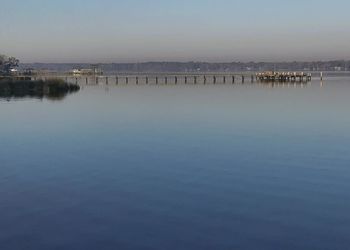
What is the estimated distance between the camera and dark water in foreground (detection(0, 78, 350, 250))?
40.5ft

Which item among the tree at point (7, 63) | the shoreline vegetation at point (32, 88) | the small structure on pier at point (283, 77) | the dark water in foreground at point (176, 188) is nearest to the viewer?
the dark water in foreground at point (176, 188)

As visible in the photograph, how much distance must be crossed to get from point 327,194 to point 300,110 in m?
33.8

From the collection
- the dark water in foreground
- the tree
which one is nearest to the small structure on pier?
the tree

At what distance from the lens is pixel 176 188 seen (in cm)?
1720

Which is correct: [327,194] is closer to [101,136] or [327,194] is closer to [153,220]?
[153,220]

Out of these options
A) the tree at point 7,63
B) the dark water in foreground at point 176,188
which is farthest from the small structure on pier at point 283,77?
the dark water in foreground at point 176,188

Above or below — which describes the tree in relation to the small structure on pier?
above

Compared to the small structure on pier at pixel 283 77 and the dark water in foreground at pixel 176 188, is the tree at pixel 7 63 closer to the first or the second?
the small structure on pier at pixel 283 77

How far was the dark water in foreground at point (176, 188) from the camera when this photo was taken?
12344mm

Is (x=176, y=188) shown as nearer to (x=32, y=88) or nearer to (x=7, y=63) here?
(x=32, y=88)

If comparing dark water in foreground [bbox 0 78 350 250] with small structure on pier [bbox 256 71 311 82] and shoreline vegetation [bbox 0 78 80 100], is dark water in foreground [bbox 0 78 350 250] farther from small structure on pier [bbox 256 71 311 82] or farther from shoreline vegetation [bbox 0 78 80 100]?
small structure on pier [bbox 256 71 311 82]

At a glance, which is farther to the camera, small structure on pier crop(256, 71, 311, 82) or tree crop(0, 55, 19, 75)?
small structure on pier crop(256, 71, 311, 82)

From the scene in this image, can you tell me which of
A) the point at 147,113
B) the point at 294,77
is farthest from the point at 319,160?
the point at 294,77

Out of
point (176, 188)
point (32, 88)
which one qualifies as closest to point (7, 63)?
point (32, 88)
